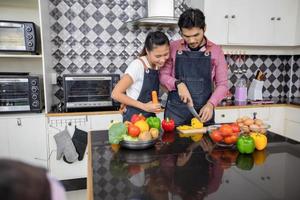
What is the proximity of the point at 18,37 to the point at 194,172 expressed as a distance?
6.40 feet

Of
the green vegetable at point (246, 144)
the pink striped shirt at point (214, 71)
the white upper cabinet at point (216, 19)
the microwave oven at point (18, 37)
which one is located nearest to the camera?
the green vegetable at point (246, 144)

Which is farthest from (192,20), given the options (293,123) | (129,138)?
(293,123)

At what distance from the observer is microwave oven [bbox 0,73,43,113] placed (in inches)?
83.0

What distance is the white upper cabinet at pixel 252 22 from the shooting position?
254 centimetres

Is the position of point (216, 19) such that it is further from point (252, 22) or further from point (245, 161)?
point (245, 161)

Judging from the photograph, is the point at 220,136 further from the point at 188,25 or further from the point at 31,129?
the point at 31,129

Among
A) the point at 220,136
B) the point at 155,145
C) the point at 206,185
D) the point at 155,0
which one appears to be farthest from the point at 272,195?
the point at 155,0

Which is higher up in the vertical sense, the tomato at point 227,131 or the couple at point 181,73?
the couple at point 181,73

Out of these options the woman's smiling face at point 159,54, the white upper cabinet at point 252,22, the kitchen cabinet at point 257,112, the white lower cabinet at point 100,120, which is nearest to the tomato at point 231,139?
the woman's smiling face at point 159,54

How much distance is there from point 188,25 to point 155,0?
2.91ft

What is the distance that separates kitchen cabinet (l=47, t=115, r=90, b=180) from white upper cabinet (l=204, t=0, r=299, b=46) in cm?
151

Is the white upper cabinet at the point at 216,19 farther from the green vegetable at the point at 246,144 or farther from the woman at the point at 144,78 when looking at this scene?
the green vegetable at the point at 246,144

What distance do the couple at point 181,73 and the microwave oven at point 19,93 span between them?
96cm

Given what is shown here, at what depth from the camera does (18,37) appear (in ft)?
7.06
